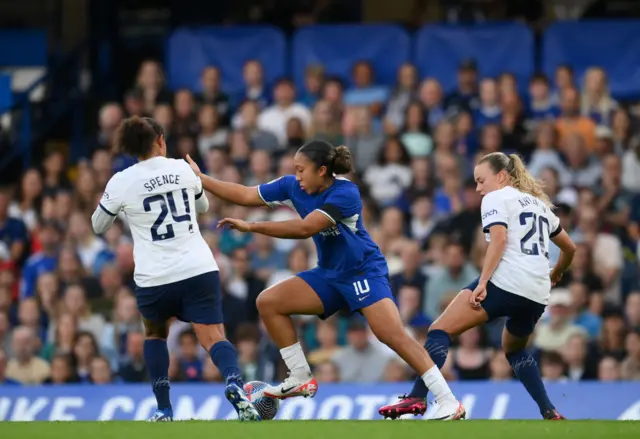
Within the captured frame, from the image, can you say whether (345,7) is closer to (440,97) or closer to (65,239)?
(440,97)

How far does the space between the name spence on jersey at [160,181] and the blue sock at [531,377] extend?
9.02ft

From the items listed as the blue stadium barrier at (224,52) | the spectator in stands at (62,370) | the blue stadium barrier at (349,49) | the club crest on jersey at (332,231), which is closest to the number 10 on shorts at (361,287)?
the club crest on jersey at (332,231)

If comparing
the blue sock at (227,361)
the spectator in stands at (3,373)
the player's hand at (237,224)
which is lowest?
the spectator in stands at (3,373)

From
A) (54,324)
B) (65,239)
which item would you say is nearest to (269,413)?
(54,324)

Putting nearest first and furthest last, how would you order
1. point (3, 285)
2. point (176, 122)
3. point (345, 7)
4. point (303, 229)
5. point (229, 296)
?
point (303, 229)
point (229, 296)
point (3, 285)
point (176, 122)
point (345, 7)

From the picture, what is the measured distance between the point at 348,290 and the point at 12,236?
7901 mm

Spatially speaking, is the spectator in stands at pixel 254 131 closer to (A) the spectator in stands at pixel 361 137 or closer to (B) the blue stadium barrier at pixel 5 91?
(A) the spectator in stands at pixel 361 137

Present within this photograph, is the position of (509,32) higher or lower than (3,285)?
higher

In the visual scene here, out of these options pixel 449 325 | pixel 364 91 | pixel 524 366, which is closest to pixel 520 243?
pixel 449 325

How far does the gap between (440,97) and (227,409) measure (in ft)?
17.3

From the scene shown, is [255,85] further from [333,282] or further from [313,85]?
[333,282]

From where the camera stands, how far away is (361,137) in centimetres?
1664

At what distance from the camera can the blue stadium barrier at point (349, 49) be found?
18.3 meters

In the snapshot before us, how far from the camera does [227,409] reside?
1351 centimetres
